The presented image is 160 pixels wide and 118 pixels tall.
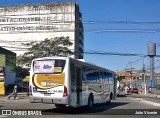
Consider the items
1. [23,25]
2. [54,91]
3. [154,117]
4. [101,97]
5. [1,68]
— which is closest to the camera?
[154,117]

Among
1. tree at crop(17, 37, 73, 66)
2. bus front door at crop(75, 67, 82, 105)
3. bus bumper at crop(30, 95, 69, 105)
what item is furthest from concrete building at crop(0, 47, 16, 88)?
bus bumper at crop(30, 95, 69, 105)

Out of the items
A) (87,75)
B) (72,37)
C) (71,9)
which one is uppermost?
(71,9)

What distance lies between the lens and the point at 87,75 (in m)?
25.5

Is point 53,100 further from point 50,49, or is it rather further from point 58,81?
point 50,49

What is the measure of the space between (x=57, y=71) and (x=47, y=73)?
570 millimetres

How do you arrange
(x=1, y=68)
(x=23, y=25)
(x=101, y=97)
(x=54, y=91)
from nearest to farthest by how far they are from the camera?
(x=54, y=91) < (x=101, y=97) < (x=1, y=68) < (x=23, y=25)

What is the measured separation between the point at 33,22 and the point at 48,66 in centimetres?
11281

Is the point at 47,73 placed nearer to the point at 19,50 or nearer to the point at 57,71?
the point at 57,71

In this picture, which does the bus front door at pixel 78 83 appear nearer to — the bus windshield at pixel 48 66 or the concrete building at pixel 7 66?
the bus windshield at pixel 48 66

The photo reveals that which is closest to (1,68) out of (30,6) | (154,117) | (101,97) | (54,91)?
(101,97)

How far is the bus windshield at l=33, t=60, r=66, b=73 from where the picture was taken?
72.5 ft

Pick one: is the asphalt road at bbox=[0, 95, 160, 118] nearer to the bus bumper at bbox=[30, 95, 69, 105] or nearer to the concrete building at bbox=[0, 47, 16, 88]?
the bus bumper at bbox=[30, 95, 69, 105]

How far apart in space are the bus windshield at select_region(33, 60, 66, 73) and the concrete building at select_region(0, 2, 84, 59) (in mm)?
104296

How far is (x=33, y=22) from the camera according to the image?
133750 millimetres
